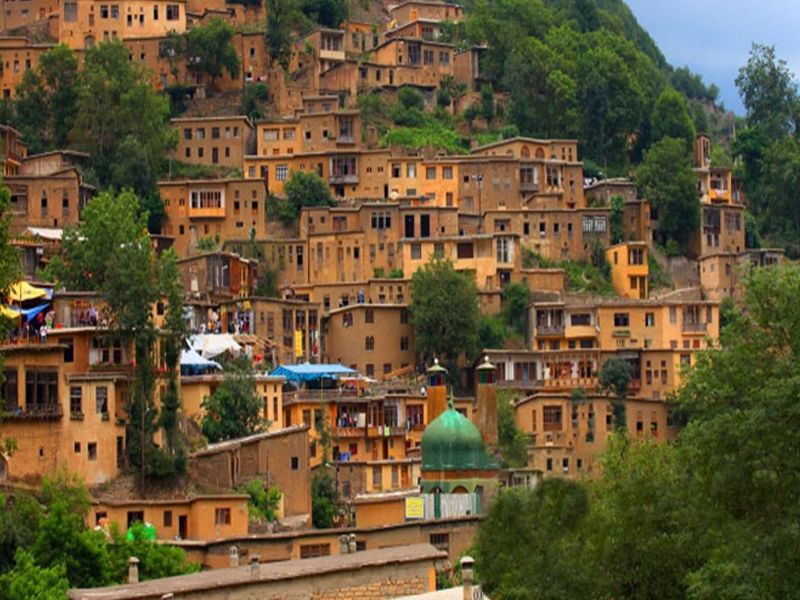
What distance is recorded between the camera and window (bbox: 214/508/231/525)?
6391 centimetres

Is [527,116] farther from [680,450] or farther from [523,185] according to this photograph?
[680,450]

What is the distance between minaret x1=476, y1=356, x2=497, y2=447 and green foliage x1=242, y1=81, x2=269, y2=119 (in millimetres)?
31773

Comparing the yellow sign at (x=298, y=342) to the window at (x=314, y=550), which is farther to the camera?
the yellow sign at (x=298, y=342)

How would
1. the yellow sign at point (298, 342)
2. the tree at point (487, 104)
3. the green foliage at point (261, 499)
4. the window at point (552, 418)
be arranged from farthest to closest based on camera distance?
the tree at point (487, 104), the yellow sign at point (298, 342), the window at point (552, 418), the green foliage at point (261, 499)

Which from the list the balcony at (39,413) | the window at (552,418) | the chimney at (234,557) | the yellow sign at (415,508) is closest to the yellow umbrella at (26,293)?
the balcony at (39,413)

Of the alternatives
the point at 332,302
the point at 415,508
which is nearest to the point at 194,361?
the point at 415,508

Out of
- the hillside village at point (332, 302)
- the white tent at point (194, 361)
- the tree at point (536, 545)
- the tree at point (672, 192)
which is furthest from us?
the tree at point (672, 192)

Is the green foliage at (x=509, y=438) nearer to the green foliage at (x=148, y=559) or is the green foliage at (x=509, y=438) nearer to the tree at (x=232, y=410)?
the tree at (x=232, y=410)

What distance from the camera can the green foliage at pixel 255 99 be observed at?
11200 centimetres

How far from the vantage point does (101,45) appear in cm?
10694

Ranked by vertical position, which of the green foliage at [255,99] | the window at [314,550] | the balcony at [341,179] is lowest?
the window at [314,550]

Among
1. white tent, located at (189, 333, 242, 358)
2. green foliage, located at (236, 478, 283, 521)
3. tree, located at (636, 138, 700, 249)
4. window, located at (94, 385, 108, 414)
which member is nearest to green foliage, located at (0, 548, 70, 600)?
window, located at (94, 385, 108, 414)

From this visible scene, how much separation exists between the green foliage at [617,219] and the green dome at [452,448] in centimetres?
3662

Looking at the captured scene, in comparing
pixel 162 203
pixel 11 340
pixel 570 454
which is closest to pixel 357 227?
pixel 162 203
